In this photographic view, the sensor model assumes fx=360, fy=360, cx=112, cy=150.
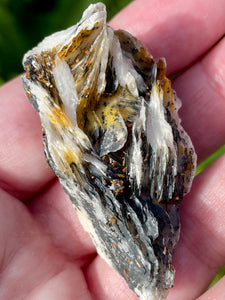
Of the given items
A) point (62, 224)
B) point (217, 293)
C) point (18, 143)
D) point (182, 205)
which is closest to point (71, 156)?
point (18, 143)

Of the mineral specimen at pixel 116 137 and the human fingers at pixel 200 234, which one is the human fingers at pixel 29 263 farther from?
the human fingers at pixel 200 234

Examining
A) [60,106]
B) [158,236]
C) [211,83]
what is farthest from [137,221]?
[211,83]

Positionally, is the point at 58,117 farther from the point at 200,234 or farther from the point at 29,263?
the point at 200,234

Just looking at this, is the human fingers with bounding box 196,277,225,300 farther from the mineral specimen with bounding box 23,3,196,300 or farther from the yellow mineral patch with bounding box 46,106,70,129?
the yellow mineral patch with bounding box 46,106,70,129

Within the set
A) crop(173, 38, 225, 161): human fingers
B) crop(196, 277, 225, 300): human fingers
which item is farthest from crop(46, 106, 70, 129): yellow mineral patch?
crop(196, 277, 225, 300): human fingers

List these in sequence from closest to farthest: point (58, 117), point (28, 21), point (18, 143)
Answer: point (58, 117)
point (18, 143)
point (28, 21)

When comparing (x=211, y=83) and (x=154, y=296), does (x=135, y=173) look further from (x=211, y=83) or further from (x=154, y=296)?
(x=211, y=83)

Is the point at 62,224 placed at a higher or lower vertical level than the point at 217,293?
higher
